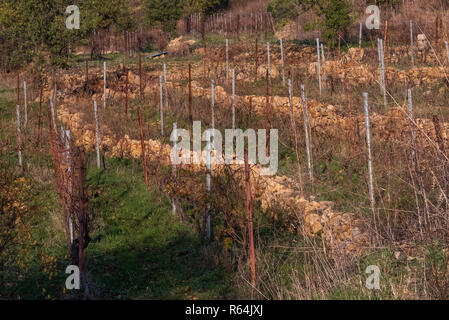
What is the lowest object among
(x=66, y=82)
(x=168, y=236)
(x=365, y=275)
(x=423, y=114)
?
(x=168, y=236)

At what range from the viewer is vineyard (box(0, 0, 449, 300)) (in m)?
6.07

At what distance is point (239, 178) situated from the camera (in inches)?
391

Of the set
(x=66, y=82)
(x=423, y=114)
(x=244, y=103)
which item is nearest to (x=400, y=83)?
(x=423, y=114)

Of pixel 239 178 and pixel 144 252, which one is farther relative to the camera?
pixel 239 178

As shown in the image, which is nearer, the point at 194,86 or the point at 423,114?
the point at 423,114

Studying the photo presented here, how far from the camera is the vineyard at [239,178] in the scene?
6.07m

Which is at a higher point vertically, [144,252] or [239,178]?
[239,178]

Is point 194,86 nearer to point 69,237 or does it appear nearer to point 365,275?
point 69,237

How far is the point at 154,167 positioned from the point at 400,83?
7.20m

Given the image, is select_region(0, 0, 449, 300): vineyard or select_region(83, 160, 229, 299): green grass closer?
select_region(0, 0, 449, 300): vineyard

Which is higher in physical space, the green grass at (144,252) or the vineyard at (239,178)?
the vineyard at (239,178)

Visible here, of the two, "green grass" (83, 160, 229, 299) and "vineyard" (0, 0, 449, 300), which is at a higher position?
"vineyard" (0, 0, 449, 300)

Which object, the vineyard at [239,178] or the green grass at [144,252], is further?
the green grass at [144,252]

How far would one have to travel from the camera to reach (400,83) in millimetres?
14586
